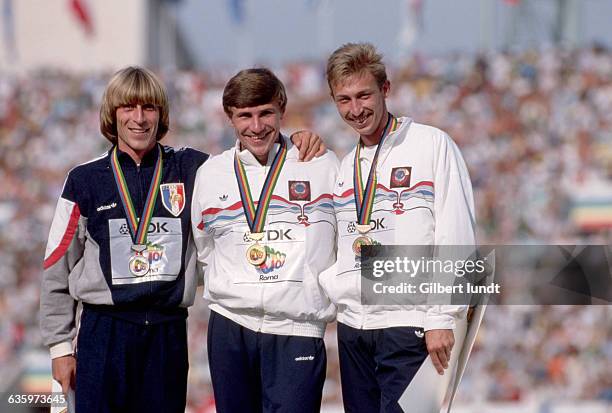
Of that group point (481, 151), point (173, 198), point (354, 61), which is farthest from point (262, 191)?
point (481, 151)

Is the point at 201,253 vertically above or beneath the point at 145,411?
above

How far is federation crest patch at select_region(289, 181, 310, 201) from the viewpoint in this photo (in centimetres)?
412

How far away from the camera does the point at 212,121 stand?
2081 cm

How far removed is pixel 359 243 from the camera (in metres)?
4.02

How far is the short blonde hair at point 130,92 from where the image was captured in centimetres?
412

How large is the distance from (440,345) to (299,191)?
Answer: 848 millimetres

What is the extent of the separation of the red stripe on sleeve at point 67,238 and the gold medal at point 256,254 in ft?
2.36

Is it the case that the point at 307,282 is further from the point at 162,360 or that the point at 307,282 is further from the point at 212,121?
the point at 212,121

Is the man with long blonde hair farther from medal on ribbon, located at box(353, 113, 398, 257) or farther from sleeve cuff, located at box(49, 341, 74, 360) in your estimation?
medal on ribbon, located at box(353, 113, 398, 257)

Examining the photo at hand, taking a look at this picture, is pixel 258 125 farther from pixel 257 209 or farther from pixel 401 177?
pixel 401 177

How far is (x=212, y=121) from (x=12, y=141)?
→ 13.3ft

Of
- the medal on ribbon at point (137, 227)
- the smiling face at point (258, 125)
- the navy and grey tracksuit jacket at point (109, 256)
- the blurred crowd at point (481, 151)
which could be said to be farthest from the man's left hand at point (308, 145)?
the blurred crowd at point (481, 151)

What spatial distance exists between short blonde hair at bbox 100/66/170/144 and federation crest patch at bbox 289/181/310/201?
2.05 feet

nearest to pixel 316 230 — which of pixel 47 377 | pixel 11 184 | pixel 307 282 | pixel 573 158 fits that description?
pixel 307 282
